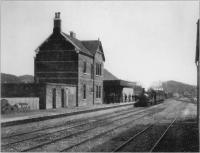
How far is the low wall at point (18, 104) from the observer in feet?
75.4

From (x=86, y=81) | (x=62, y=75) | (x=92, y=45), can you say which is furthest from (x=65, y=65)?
(x=92, y=45)

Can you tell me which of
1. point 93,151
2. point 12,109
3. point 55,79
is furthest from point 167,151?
point 55,79

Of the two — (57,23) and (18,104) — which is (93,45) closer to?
(57,23)

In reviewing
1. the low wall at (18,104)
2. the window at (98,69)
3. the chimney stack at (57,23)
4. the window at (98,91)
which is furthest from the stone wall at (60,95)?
the window at (98,69)

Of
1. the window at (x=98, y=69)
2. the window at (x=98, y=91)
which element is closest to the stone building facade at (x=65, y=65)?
the window at (x=98, y=69)

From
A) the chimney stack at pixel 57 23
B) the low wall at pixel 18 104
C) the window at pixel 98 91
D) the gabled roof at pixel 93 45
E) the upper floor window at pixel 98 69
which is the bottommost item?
the low wall at pixel 18 104

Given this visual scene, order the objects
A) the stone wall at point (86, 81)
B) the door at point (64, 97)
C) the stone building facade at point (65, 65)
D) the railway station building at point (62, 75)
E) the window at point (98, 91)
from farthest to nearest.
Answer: the window at point (98, 91)
the stone wall at point (86, 81)
the stone building facade at point (65, 65)
the door at point (64, 97)
the railway station building at point (62, 75)

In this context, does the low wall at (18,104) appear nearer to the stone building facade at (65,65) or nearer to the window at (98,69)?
the stone building facade at (65,65)

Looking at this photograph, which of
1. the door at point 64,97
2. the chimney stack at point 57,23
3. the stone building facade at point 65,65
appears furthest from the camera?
the chimney stack at point 57,23

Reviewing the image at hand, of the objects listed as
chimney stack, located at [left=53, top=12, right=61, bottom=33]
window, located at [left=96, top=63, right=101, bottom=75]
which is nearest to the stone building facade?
chimney stack, located at [left=53, top=12, right=61, bottom=33]

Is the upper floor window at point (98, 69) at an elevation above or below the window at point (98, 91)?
above

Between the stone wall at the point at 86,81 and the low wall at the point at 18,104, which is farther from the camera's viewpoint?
the stone wall at the point at 86,81

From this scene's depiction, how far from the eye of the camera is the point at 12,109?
23.8 metres

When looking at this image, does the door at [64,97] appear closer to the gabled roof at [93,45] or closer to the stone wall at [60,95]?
the stone wall at [60,95]
